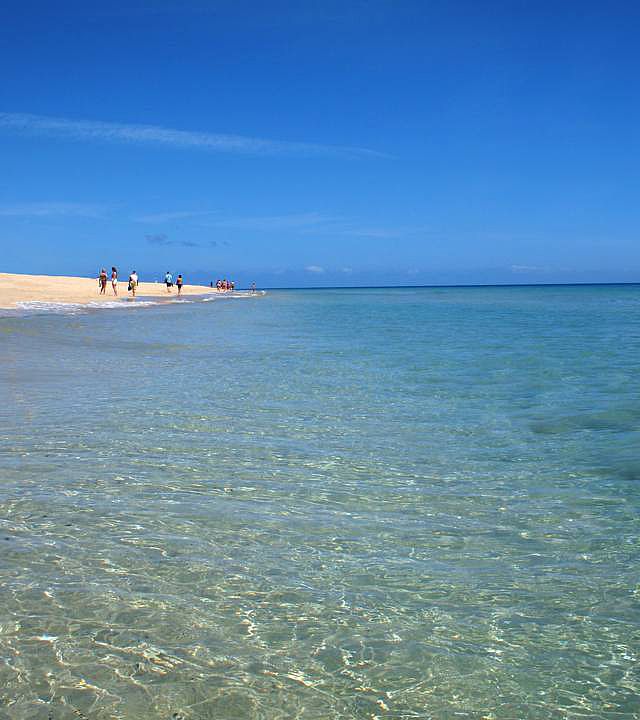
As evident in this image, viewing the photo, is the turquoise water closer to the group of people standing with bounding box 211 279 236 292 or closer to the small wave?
the small wave

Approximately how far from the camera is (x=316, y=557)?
5199 millimetres

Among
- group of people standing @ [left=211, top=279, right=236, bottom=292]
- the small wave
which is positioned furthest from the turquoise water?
group of people standing @ [left=211, top=279, right=236, bottom=292]

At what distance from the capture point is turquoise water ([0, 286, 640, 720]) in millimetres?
3572

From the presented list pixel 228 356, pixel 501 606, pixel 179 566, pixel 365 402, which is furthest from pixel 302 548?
pixel 228 356

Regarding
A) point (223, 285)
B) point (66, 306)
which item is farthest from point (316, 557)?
point (223, 285)

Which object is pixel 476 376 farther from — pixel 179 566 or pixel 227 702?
pixel 227 702

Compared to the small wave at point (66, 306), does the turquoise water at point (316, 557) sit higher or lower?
lower

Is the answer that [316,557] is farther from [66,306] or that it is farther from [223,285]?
[223,285]

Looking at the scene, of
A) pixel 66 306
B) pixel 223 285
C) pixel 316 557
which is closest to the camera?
pixel 316 557

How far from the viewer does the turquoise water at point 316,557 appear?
3.57 metres

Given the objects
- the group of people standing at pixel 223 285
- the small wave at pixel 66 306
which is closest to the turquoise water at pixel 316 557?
the small wave at pixel 66 306

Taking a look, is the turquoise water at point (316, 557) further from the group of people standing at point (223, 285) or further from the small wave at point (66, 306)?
the group of people standing at point (223, 285)

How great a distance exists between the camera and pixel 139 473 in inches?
286

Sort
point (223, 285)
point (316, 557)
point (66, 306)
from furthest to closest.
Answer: point (223, 285)
point (66, 306)
point (316, 557)
